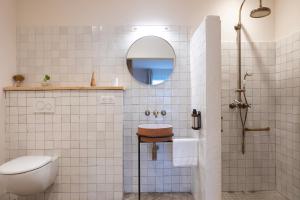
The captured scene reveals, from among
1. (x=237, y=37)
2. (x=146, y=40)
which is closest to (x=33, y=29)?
(x=146, y=40)

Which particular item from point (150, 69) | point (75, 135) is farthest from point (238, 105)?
point (75, 135)

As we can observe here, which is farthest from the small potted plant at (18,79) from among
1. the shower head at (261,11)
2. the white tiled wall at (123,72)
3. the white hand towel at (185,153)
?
the shower head at (261,11)

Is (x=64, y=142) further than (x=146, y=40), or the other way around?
(x=146, y=40)

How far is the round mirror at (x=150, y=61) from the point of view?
8.06 ft

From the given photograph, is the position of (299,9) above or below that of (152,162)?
above

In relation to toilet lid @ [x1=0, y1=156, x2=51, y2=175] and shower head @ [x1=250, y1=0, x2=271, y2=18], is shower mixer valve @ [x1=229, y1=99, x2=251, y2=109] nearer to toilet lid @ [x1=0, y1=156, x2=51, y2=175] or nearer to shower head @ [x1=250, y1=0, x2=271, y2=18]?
shower head @ [x1=250, y1=0, x2=271, y2=18]

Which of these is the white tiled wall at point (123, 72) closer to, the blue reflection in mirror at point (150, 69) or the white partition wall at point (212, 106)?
the blue reflection in mirror at point (150, 69)

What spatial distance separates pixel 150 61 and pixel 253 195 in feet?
6.35

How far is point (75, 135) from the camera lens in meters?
2.21

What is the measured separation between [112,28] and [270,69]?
1.93 m

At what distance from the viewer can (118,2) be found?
8.10ft

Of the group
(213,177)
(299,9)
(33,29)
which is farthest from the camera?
(33,29)

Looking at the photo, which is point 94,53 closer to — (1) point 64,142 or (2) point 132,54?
(2) point 132,54

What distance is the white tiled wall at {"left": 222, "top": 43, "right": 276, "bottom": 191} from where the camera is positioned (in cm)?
247
